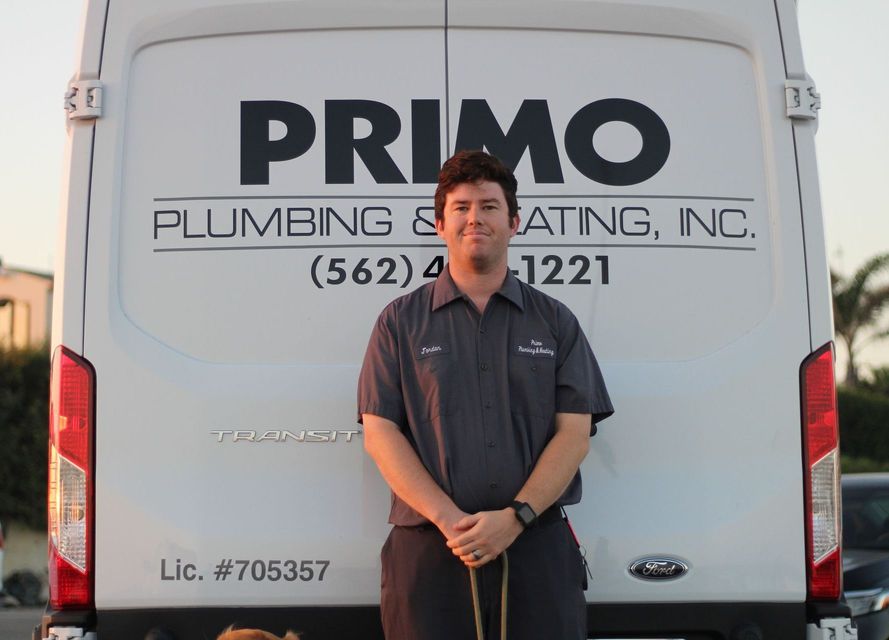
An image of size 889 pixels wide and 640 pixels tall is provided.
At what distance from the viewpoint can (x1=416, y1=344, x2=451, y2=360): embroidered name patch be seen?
337 centimetres

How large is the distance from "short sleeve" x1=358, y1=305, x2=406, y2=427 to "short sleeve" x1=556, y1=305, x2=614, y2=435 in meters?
0.45

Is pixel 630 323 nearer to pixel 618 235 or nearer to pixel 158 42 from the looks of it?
pixel 618 235

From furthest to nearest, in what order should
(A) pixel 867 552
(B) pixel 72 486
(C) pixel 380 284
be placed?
(A) pixel 867 552 < (C) pixel 380 284 < (B) pixel 72 486

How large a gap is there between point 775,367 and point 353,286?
4.17 ft

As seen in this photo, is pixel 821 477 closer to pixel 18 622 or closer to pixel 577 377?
pixel 577 377

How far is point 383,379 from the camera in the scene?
334 cm

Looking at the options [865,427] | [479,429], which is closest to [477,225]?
[479,429]

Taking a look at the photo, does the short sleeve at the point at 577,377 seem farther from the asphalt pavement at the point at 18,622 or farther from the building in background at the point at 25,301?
the building in background at the point at 25,301

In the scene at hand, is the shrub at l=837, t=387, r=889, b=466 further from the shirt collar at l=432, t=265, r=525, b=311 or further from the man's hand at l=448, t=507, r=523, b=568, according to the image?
the man's hand at l=448, t=507, r=523, b=568

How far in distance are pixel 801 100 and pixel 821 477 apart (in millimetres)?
1160

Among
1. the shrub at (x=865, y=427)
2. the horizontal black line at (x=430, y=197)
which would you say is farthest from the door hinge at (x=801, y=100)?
the shrub at (x=865, y=427)

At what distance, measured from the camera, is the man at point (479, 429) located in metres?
3.25

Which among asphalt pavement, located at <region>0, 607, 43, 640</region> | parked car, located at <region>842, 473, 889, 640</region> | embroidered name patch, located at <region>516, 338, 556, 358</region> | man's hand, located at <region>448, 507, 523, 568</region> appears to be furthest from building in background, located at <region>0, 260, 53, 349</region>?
man's hand, located at <region>448, 507, 523, 568</region>

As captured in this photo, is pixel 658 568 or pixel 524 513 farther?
pixel 658 568
